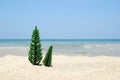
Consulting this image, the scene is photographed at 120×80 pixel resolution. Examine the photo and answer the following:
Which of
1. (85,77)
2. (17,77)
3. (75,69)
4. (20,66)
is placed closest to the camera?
(17,77)

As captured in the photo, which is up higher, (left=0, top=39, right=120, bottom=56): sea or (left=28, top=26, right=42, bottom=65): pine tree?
(left=28, top=26, right=42, bottom=65): pine tree

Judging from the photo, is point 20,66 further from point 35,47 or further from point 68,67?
point 68,67

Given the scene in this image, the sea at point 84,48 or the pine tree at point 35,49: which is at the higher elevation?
the pine tree at point 35,49

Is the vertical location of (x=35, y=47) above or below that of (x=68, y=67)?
above

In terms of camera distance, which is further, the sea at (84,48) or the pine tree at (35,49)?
the sea at (84,48)

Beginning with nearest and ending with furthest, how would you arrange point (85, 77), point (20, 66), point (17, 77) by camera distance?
point (17, 77) → point (85, 77) → point (20, 66)

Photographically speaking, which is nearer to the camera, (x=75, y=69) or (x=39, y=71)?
(x=39, y=71)

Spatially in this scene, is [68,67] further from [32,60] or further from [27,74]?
[27,74]

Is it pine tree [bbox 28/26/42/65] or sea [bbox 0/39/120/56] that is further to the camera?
sea [bbox 0/39/120/56]

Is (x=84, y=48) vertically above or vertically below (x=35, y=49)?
below

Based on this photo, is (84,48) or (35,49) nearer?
(35,49)

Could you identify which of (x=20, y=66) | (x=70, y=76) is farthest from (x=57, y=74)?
(x=20, y=66)

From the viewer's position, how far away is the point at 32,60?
21641 mm

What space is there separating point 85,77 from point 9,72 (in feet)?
15.0
